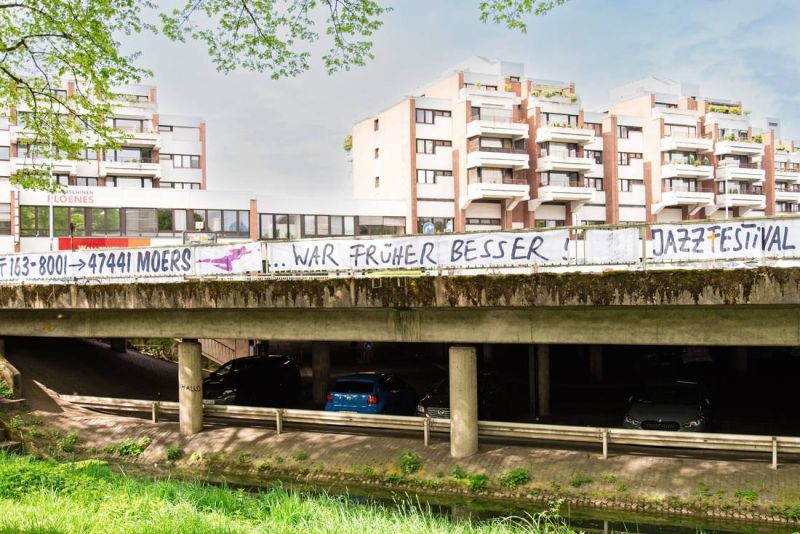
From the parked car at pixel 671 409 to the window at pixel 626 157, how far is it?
45250 mm

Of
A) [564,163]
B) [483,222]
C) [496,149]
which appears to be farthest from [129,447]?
[564,163]

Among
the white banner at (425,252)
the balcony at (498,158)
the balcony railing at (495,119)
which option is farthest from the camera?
the balcony railing at (495,119)

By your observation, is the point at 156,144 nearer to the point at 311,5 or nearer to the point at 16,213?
the point at 16,213

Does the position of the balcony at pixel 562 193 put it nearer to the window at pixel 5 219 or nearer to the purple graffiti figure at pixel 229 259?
the window at pixel 5 219

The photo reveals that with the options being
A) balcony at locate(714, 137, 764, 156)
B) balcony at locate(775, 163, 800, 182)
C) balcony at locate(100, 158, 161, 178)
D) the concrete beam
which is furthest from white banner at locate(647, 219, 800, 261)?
balcony at locate(775, 163, 800, 182)

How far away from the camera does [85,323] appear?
66.7 feet

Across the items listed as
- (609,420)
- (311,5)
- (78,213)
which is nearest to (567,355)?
(609,420)

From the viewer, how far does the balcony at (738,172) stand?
6167cm

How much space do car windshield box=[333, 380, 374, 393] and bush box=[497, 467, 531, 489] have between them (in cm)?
581

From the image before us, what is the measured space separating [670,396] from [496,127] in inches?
1468

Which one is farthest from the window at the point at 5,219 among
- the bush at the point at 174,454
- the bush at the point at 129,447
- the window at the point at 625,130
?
the window at the point at 625,130

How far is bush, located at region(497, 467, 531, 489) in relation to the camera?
47.6 ft

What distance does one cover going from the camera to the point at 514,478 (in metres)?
14.6

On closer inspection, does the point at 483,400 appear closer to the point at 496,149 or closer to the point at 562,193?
the point at 496,149
